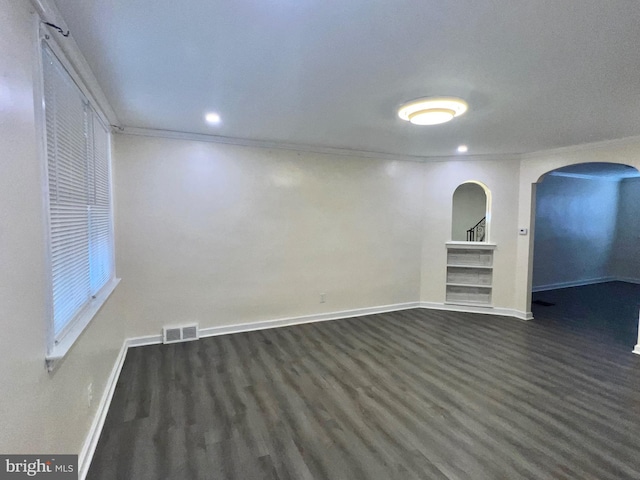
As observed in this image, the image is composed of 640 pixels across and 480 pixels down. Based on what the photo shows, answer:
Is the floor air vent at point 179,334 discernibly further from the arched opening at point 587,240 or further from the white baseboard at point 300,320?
the arched opening at point 587,240

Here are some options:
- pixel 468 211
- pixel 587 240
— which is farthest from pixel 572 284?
pixel 468 211

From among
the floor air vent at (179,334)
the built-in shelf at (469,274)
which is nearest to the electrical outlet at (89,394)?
the floor air vent at (179,334)

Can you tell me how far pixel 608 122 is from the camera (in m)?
3.09

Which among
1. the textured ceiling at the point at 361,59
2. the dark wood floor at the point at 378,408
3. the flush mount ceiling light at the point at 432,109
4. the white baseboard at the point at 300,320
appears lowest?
the dark wood floor at the point at 378,408

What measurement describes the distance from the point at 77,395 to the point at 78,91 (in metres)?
1.96

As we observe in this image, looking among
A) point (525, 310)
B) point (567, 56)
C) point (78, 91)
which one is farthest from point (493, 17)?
point (525, 310)

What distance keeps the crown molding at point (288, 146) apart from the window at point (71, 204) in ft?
2.68

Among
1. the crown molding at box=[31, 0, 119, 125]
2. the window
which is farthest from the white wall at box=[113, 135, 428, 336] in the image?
the crown molding at box=[31, 0, 119, 125]

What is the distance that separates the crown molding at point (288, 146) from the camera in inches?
141

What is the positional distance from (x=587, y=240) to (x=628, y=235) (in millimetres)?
1195

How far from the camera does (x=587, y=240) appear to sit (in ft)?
24.0

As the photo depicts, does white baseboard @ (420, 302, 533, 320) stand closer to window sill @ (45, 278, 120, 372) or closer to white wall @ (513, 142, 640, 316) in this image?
white wall @ (513, 142, 640, 316)

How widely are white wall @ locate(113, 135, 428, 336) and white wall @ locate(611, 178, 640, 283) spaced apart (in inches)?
243

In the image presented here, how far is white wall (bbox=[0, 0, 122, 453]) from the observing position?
1029mm
